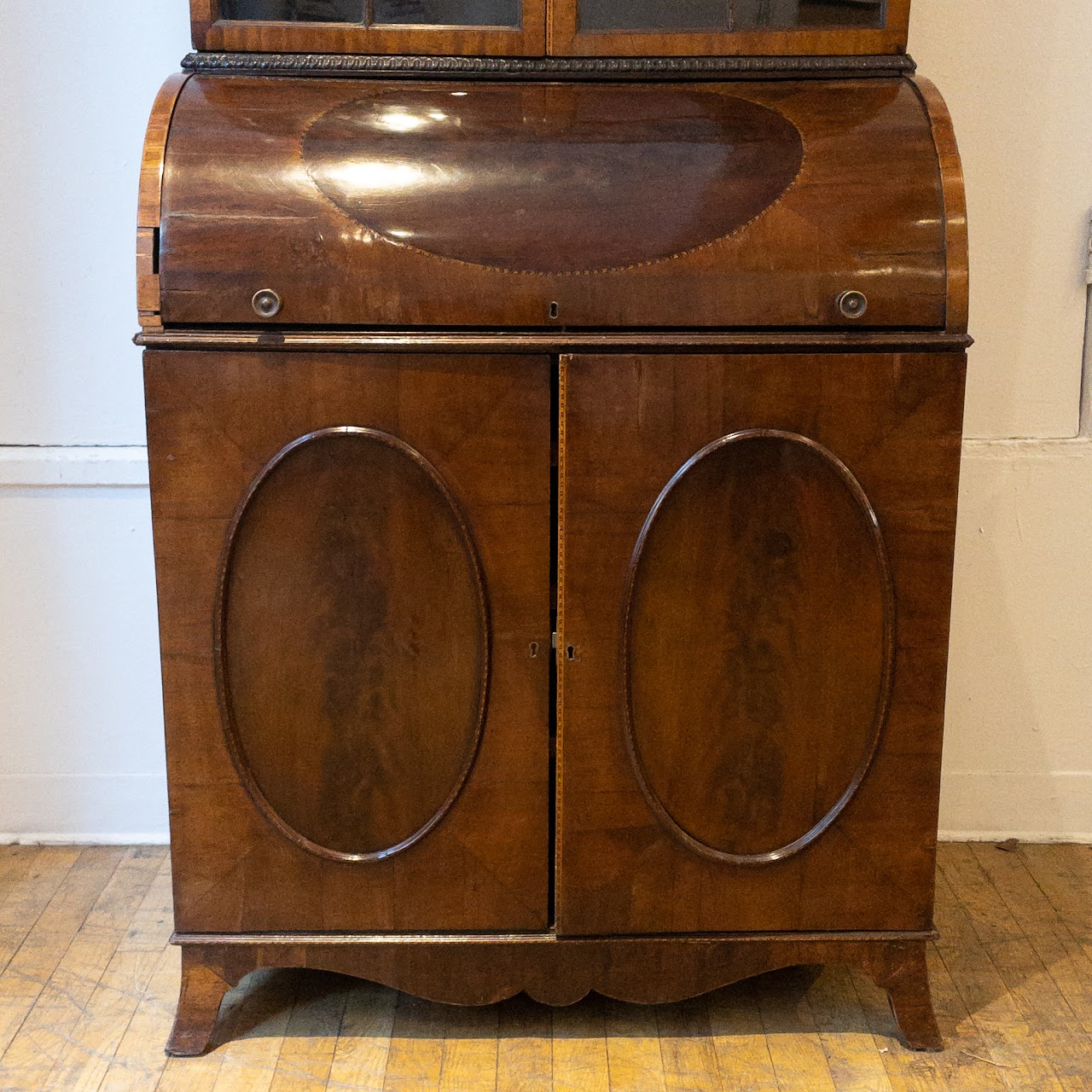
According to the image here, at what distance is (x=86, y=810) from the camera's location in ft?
8.46

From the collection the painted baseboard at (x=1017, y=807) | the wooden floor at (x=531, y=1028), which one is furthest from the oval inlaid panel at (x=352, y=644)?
the painted baseboard at (x=1017, y=807)

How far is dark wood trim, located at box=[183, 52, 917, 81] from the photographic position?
6.18 ft

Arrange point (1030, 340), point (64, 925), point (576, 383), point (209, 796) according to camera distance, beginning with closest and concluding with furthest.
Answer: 1. point (576, 383)
2. point (209, 796)
3. point (64, 925)
4. point (1030, 340)

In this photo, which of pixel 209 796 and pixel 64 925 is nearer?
pixel 209 796

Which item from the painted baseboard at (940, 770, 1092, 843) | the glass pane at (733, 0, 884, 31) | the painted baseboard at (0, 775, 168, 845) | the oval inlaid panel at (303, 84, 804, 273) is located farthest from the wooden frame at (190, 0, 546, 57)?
the painted baseboard at (940, 770, 1092, 843)

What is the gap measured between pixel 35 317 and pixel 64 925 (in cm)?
114

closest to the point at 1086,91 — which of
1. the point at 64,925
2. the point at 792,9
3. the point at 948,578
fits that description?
the point at 792,9

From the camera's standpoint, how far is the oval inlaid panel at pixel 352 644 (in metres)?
1.80

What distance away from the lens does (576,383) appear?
5.74ft

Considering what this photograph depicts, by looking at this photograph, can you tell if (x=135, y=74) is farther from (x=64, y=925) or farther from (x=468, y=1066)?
(x=468, y=1066)

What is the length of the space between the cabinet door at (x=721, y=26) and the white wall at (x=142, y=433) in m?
0.46

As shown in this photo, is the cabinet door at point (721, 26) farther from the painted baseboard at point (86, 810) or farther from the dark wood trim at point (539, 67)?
the painted baseboard at point (86, 810)

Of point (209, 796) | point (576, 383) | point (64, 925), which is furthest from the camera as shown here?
point (64, 925)

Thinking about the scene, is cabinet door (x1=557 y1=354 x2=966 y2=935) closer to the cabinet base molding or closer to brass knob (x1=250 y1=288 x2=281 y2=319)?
the cabinet base molding
